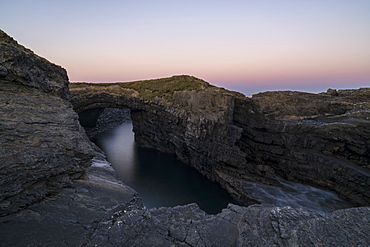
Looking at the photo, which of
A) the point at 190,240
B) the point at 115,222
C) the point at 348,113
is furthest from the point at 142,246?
the point at 348,113

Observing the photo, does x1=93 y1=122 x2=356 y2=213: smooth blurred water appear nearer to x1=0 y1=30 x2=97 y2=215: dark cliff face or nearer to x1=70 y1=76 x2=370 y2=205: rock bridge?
x1=70 y1=76 x2=370 y2=205: rock bridge

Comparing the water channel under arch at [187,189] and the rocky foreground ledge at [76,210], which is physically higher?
the rocky foreground ledge at [76,210]

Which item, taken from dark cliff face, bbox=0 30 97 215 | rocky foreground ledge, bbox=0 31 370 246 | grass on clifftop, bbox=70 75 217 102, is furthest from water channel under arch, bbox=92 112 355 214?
dark cliff face, bbox=0 30 97 215

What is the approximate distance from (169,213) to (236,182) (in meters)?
17.3

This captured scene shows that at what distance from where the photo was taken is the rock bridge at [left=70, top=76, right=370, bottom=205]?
77.4ft

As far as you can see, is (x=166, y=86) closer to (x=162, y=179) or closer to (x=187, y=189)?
(x=162, y=179)

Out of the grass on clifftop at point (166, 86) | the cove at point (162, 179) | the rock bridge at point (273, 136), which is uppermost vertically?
the grass on clifftop at point (166, 86)

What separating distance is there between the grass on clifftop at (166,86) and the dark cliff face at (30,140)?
24590 millimetres

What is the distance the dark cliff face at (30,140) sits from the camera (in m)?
7.02

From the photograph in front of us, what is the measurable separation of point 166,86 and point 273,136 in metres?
23.3

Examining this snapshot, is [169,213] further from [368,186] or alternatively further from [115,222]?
[368,186]

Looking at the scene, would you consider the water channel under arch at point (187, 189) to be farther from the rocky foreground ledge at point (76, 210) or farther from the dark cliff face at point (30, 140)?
the dark cliff face at point (30, 140)

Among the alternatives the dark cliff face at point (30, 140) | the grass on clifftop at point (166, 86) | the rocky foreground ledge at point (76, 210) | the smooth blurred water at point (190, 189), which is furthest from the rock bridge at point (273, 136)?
the dark cliff face at point (30, 140)

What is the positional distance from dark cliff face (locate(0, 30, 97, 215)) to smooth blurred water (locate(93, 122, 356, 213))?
1323 cm
